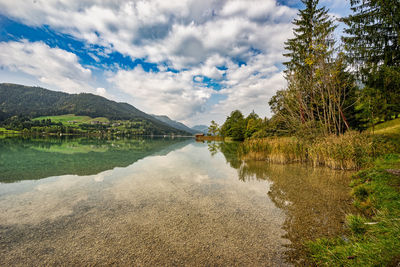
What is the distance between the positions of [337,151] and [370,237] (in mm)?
8929

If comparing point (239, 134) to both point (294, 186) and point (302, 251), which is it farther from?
point (302, 251)

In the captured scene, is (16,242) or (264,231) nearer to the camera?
(16,242)

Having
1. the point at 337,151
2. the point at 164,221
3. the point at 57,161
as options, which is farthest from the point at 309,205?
the point at 57,161

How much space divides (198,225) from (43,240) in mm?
3119

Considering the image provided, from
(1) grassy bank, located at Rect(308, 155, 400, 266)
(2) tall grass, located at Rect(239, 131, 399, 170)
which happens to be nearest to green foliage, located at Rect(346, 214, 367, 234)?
(1) grassy bank, located at Rect(308, 155, 400, 266)

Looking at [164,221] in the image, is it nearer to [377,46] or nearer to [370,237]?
[370,237]

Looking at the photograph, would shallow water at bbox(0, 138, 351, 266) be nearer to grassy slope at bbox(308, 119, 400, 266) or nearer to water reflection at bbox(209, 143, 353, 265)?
water reflection at bbox(209, 143, 353, 265)

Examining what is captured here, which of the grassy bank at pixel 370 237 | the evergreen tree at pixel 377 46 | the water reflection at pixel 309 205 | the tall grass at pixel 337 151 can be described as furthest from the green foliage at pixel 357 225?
the evergreen tree at pixel 377 46

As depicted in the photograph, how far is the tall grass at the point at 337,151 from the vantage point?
31.4ft

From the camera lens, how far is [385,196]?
4.21 meters

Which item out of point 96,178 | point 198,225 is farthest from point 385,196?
point 96,178

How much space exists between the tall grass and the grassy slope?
181 inches

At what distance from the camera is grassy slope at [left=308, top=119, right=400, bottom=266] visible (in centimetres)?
207

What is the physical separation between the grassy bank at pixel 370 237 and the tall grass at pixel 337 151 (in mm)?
4868
